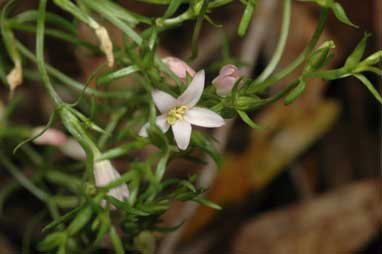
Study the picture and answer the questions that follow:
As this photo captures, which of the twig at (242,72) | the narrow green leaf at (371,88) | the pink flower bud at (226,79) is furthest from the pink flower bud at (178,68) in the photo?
the twig at (242,72)

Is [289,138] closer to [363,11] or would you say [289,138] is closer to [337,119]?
[337,119]

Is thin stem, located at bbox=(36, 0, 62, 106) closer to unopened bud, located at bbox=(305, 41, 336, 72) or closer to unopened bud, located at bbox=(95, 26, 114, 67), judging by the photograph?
unopened bud, located at bbox=(95, 26, 114, 67)

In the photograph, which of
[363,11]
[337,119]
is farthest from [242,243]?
[363,11]

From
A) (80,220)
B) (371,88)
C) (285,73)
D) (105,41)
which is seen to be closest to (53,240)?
(80,220)

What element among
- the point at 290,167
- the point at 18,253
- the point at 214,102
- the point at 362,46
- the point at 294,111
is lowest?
the point at 18,253

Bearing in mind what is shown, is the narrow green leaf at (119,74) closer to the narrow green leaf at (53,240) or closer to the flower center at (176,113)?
the flower center at (176,113)

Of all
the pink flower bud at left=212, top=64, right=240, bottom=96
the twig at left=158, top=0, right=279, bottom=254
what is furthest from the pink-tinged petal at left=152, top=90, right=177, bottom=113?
the twig at left=158, top=0, right=279, bottom=254

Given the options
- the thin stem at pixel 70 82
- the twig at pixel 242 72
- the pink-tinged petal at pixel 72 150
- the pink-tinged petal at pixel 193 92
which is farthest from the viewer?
the twig at pixel 242 72

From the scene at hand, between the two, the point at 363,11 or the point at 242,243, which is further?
the point at 363,11
